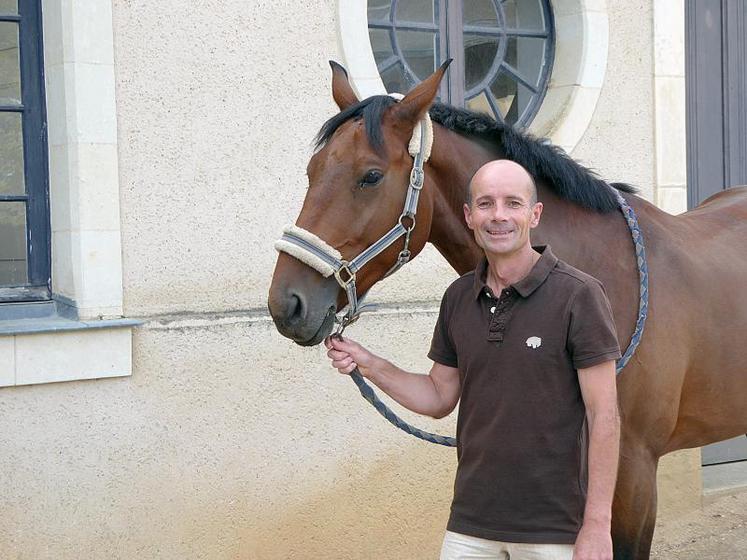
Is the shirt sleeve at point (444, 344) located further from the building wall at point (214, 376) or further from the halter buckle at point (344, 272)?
the building wall at point (214, 376)

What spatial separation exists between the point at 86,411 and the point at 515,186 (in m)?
2.40

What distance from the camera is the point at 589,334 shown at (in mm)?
2410

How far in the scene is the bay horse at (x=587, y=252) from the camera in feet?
9.25

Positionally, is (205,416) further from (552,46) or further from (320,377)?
(552,46)

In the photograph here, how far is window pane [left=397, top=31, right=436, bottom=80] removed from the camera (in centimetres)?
530

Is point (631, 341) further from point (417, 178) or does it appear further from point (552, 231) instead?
point (417, 178)

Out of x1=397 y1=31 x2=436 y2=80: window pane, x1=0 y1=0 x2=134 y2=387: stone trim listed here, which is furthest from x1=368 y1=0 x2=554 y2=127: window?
x1=0 y1=0 x2=134 y2=387: stone trim

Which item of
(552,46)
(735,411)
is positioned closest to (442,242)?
(735,411)

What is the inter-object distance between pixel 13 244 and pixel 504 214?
2.63 m

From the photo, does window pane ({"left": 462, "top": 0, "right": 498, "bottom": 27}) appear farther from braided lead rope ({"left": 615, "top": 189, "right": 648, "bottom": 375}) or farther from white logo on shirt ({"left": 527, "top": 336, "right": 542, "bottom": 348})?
white logo on shirt ({"left": 527, "top": 336, "right": 542, "bottom": 348})

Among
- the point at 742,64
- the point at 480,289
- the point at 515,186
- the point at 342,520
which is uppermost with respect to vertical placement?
the point at 742,64

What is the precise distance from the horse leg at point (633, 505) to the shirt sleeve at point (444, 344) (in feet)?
2.40

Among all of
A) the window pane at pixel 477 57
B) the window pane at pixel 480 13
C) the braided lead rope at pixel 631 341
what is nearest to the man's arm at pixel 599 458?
the braided lead rope at pixel 631 341

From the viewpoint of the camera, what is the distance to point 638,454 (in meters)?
3.18
